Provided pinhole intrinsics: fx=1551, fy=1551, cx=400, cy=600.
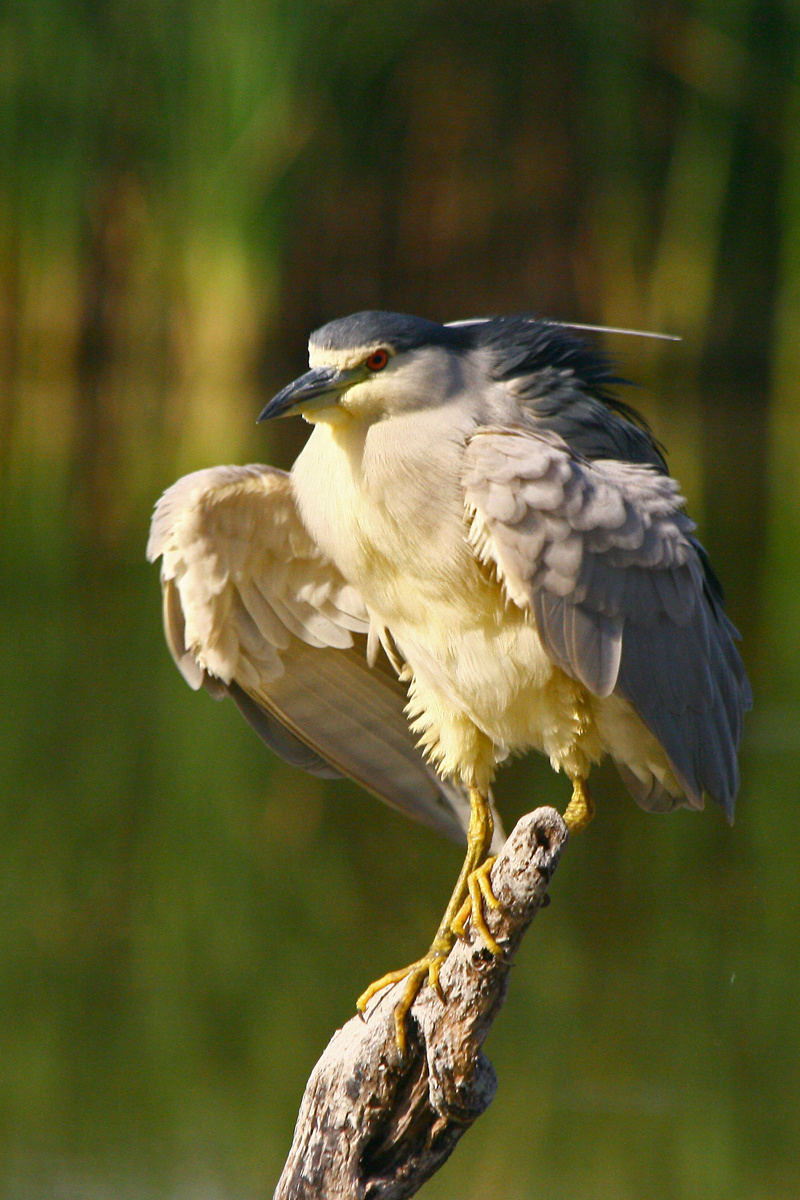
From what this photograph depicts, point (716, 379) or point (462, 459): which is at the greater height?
point (462, 459)

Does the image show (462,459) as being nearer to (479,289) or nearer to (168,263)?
(168,263)

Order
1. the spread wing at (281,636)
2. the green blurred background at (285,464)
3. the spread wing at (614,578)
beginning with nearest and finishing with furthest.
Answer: the spread wing at (614,578), the spread wing at (281,636), the green blurred background at (285,464)

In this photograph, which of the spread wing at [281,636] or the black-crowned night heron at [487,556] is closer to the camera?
the black-crowned night heron at [487,556]

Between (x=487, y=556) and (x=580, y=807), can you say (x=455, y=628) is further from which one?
(x=580, y=807)

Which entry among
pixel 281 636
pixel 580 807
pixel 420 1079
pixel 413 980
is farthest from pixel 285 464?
pixel 420 1079

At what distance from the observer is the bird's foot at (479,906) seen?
110 inches

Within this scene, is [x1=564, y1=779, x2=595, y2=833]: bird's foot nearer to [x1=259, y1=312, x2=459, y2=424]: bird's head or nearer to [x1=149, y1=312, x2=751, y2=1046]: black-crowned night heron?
[x1=149, y1=312, x2=751, y2=1046]: black-crowned night heron

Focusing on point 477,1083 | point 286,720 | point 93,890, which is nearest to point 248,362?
point 93,890

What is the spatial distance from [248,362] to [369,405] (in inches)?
464

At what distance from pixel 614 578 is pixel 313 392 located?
28.3 inches

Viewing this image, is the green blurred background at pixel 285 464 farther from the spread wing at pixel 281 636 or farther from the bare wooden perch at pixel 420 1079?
the bare wooden perch at pixel 420 1079

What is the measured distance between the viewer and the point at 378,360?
3.18 meters

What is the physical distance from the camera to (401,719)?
152 inches

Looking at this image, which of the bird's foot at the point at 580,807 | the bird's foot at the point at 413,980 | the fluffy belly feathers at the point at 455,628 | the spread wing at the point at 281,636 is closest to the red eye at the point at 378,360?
the fluffy belly feathers at the point at 455,628
